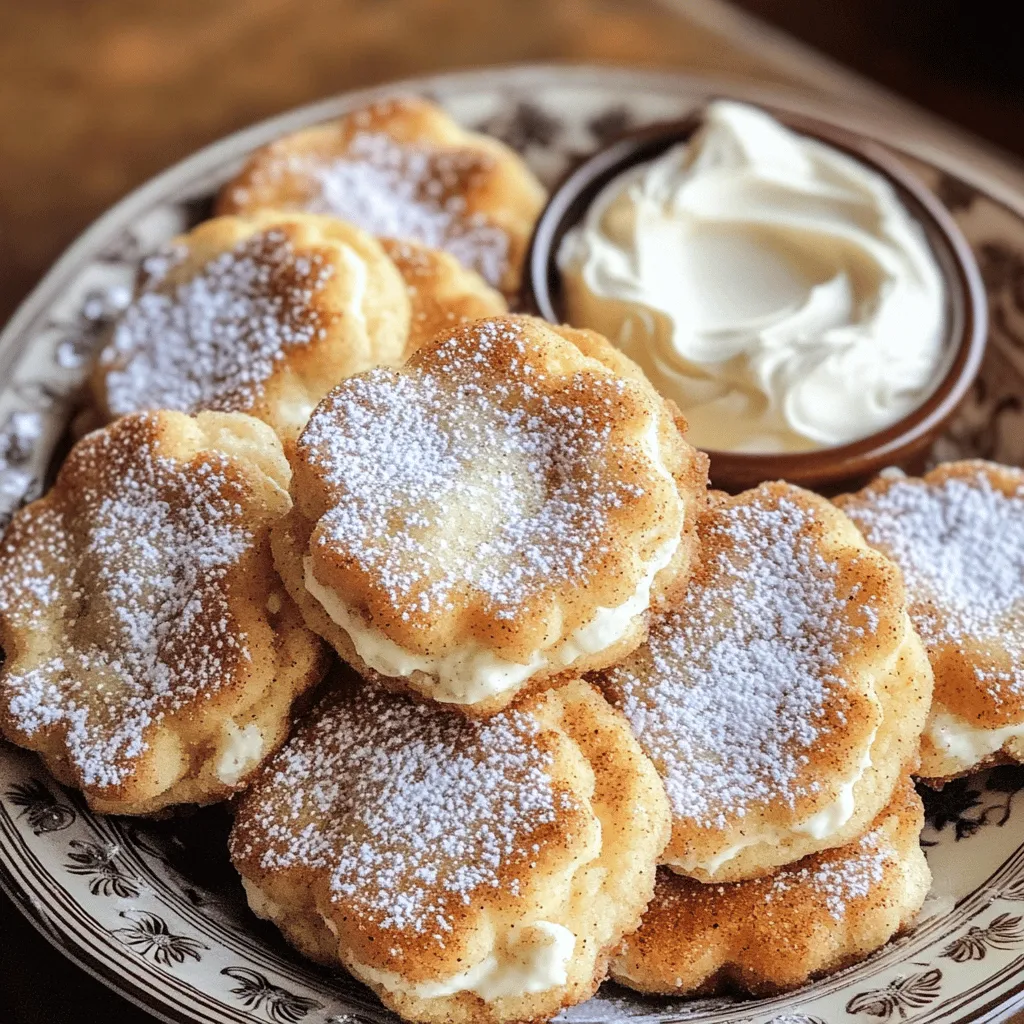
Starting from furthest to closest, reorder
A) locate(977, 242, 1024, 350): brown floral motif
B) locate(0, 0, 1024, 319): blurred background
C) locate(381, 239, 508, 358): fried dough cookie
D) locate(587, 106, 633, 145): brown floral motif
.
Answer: locate(0, 0, 1024, 319): blurred background → locate(587, 106, 633, 145): brown floral motif → locate(977, 242, 1024, 350): brown floral motif → locate(381, 239, 508, 358): fried dough cookie

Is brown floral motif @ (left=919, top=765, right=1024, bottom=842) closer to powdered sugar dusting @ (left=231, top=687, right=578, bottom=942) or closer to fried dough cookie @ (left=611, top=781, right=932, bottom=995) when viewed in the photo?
fried dough cookie @ (left=611, top=781, right=932, bottom=995)

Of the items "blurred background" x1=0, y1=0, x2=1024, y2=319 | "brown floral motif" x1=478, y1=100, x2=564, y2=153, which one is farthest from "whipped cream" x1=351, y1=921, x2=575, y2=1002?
"blurred background" x1=0, y1=0, x2=1024, y2=319

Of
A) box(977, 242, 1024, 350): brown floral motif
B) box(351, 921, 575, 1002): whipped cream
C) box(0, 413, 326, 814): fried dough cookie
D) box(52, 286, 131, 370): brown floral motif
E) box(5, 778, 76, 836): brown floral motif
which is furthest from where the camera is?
box(977, 242, 1024, 350): brown floral motif

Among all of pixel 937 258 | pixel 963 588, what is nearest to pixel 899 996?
pixel 963 588

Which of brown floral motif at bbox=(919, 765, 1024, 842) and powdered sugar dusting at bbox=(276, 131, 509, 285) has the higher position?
powdered sugar dusting at bbox=(276, 131, 509, 285)

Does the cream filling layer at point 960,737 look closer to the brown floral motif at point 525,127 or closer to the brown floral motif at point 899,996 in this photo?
the brown floral motif at point 899,996

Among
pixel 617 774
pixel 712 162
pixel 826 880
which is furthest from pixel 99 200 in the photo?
pixel 826 880

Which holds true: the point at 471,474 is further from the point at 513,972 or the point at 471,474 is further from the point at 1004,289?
the point at 1004,289
